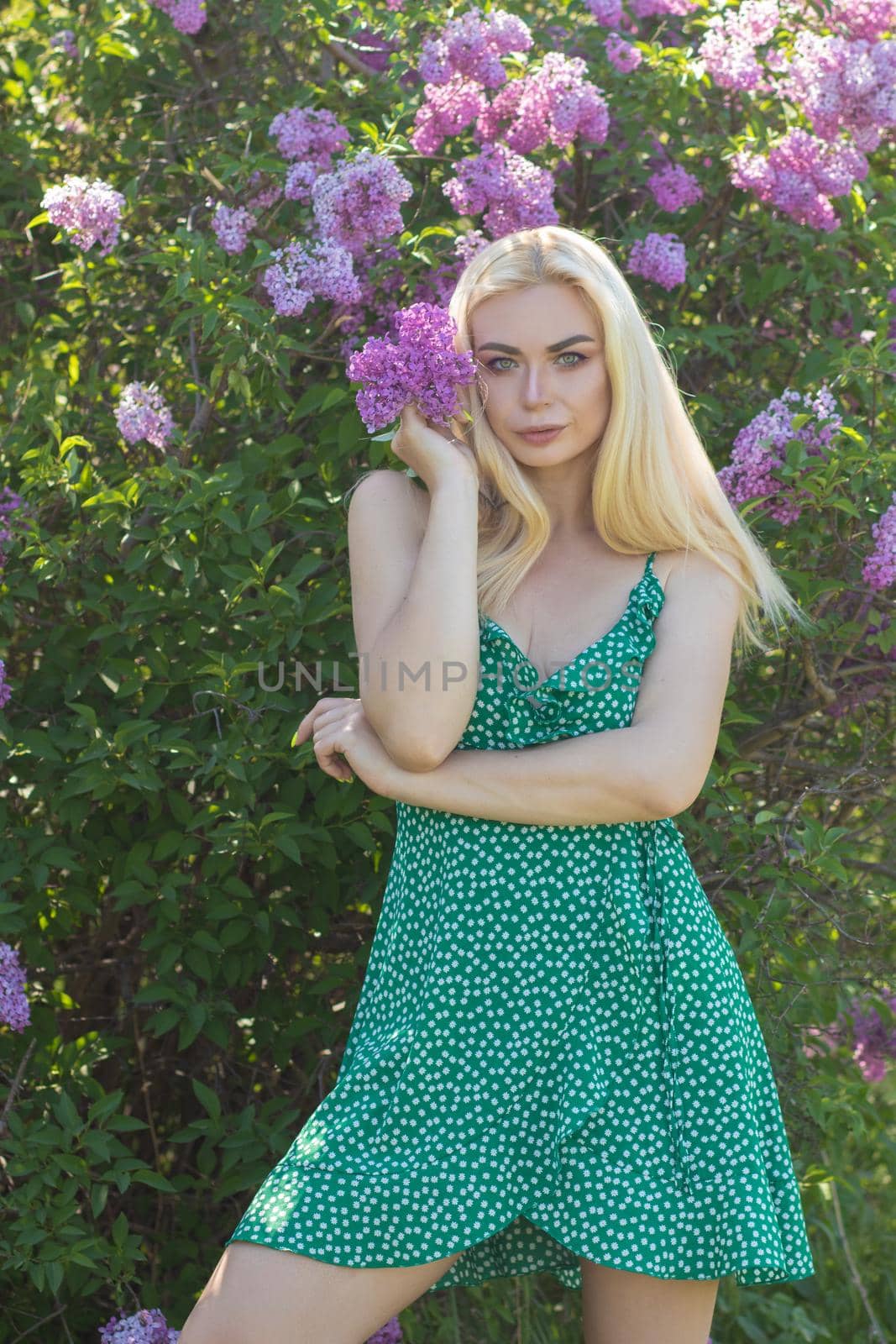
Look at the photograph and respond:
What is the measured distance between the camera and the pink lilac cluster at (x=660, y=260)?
3.03m

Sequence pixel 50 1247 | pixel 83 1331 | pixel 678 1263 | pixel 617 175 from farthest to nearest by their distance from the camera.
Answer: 1. pixel 617 175
2. pixel 83 1331
3. pixel 50 1247
4. pixel 678 1263

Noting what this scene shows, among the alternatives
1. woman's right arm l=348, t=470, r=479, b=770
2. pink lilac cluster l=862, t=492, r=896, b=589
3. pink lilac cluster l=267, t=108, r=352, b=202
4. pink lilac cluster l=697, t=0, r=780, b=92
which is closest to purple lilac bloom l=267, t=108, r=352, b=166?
pink lilac cluster l=267, t=108, r=352, b=202

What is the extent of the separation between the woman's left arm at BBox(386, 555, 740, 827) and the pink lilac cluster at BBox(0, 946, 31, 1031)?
0.90m

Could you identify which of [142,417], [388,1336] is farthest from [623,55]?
[388,1336]

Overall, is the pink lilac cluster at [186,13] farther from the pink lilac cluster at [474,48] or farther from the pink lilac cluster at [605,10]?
the pink lilac cluster at [605,10]

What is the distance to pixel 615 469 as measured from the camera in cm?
216

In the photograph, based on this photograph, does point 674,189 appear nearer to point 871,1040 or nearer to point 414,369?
point 414,369

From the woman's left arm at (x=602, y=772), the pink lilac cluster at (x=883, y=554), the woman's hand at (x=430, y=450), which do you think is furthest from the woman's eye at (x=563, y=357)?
the pink lilac cluster at (x=883, y=554)

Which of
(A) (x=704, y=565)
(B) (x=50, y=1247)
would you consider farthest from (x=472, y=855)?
(B) (x=50, y=1247)

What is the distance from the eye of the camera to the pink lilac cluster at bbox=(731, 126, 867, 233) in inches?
118

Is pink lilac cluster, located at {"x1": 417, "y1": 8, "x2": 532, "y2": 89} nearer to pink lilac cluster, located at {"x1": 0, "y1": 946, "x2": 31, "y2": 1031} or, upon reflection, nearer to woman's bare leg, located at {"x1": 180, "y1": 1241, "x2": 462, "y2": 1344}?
pink lilac cluster, located at {"x1": 0, "y1": 946, "x2": 31, "y2": 1031}

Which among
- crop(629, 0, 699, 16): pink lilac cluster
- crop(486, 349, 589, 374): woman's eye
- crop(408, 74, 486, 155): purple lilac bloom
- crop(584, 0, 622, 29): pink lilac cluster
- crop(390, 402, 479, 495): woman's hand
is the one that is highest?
crop(629, 0, 699, 16): pink lilac cluster

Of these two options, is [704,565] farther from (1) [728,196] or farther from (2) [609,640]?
(1) [728,196]

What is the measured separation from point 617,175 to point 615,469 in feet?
4.47
